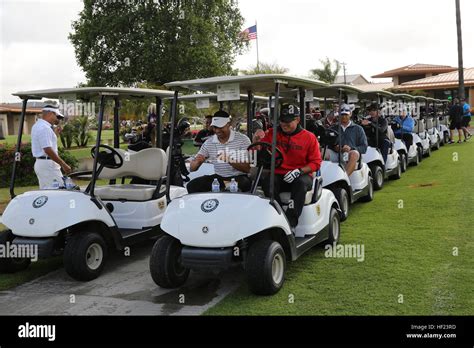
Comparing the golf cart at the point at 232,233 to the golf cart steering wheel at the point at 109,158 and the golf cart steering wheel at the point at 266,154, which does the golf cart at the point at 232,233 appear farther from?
the golf cart steering wheel at the point at 109,158

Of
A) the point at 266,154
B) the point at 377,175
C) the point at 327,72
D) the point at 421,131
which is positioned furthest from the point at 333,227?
the point at 327,72

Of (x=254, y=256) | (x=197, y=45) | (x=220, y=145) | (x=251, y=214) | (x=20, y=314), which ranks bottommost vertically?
(x=20, y=314)

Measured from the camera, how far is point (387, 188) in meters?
9.48

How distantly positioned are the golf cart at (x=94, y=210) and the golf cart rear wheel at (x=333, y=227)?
178 centimetres

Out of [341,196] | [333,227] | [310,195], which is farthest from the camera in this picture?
[341,196]

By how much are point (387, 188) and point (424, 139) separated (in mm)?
4692

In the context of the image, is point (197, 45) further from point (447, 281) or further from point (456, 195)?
point (447, 281)

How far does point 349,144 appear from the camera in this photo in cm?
806

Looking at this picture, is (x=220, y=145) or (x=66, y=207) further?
(x=220, y=145)

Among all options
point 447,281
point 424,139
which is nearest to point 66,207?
point 447,281

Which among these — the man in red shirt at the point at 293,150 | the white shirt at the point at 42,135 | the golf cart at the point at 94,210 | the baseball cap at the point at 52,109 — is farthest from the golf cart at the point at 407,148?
the white shirt at the point at 42,135

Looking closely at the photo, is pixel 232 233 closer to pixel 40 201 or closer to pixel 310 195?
pixel 310 195

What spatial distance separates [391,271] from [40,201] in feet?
11.0
